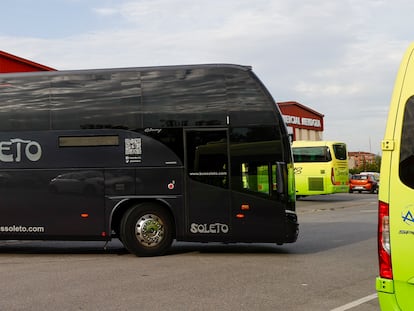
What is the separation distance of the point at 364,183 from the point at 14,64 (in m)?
28.4

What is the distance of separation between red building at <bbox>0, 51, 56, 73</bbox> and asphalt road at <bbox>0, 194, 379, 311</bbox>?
12958 millimetres

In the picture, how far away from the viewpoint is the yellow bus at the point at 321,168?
95.8ft

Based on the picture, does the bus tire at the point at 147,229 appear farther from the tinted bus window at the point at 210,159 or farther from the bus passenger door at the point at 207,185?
the tinted bus window at the point at 210,159

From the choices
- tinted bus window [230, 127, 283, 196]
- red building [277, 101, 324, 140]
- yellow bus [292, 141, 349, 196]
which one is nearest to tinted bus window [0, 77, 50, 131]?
tinted bus window [230, 127, 283, 196]

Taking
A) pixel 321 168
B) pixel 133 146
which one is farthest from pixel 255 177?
pixel 321 168

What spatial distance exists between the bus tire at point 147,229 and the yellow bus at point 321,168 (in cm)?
2005

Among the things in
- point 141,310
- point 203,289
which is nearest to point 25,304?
point 141,310

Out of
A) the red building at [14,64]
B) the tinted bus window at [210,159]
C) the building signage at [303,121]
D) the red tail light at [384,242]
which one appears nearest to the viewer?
the red tail light at [384,242]

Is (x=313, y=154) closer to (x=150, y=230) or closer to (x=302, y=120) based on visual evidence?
(x=150, y=230)

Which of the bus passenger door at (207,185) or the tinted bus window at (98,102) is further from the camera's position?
the tinted bus window at (98,102)

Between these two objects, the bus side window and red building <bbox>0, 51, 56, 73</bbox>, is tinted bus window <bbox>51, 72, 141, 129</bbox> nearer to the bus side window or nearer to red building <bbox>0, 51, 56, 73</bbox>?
the bus side window

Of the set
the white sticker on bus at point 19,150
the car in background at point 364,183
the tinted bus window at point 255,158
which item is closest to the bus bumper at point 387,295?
the tinted bus window at point 255,158

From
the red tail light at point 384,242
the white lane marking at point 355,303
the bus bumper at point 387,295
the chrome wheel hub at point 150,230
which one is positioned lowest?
the white lane marking at point 355,303

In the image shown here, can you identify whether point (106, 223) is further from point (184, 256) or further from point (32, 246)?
point (32, 246)
